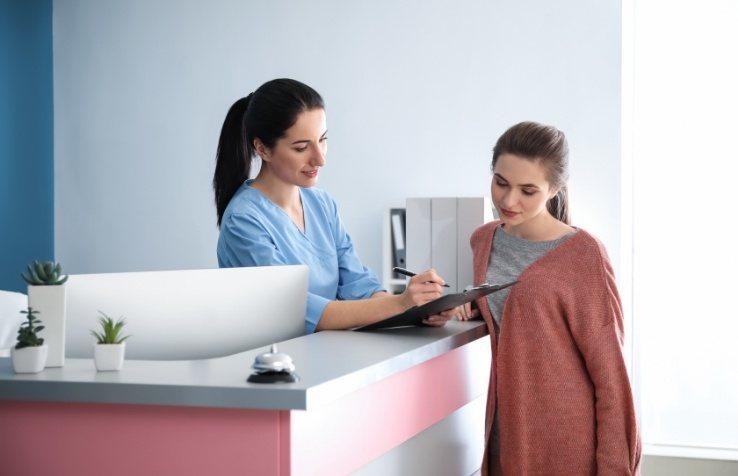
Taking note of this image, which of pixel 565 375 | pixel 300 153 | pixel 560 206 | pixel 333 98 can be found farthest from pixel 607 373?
pixel 333 98

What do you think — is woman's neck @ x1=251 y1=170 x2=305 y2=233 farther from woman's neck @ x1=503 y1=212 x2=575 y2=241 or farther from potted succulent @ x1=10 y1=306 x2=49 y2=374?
potted succulent @ x1=10 y1=306 x2=49 y2=374

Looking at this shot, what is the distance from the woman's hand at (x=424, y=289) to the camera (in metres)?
1.96

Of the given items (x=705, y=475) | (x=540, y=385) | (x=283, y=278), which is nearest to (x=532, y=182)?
(x=540, y=385)

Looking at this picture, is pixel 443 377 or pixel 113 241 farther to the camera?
pixel 113 241

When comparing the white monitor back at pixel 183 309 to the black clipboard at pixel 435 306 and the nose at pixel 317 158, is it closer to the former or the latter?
the black clipboard at pixel 435 306

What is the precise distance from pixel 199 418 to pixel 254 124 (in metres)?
1.25

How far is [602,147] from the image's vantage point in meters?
4.56

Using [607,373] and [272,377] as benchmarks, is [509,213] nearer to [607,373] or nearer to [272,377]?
[607,373]

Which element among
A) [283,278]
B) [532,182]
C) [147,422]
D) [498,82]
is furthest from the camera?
[498,82]

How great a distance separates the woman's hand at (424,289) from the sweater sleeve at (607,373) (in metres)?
0.28

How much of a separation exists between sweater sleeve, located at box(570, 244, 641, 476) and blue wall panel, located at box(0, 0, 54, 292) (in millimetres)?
4254

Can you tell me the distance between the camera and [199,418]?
4.23 feet

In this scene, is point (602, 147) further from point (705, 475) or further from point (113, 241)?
point (113, 241)

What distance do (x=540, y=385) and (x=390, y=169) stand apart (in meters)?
3.14
